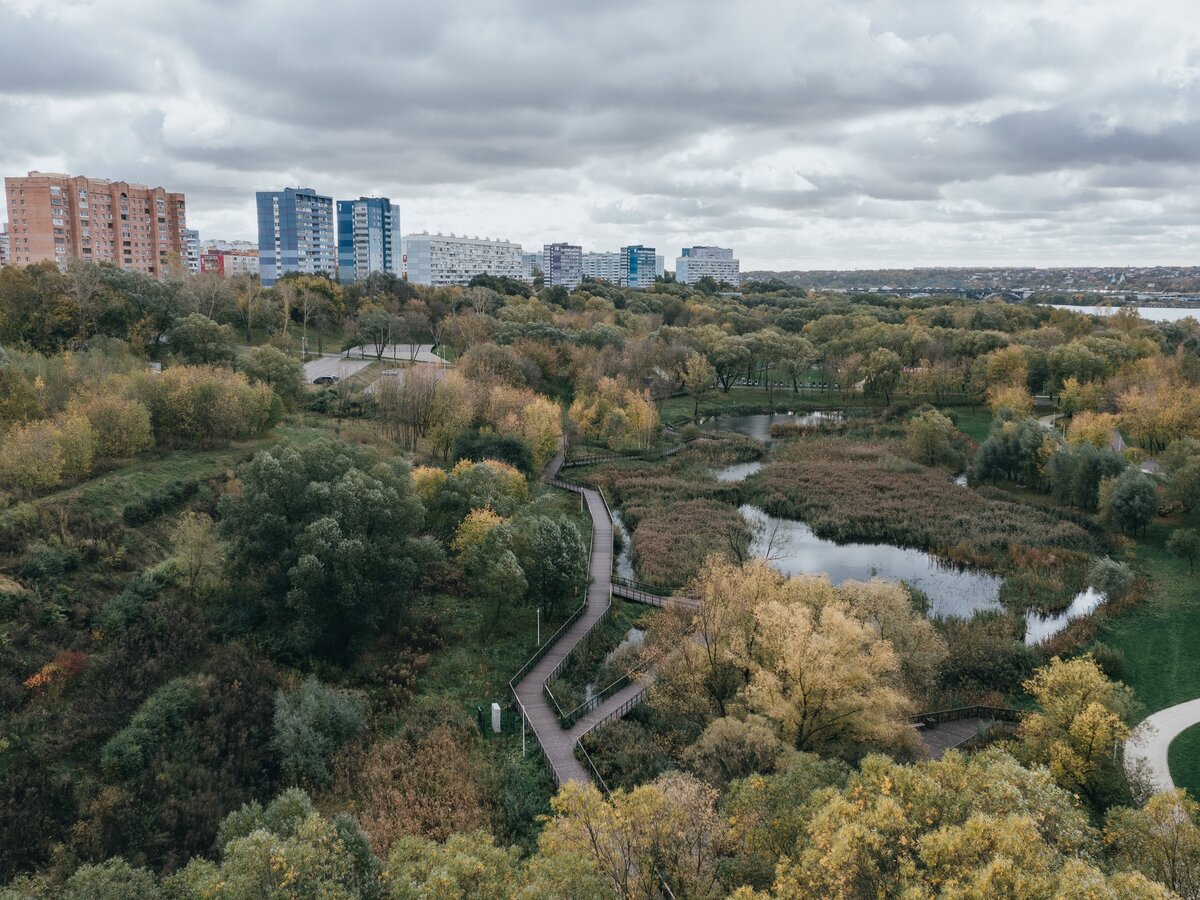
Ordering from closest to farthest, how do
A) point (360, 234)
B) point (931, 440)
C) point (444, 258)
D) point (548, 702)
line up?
point (548, 702), point (931, 440), point (360, 234), point (444, 258)

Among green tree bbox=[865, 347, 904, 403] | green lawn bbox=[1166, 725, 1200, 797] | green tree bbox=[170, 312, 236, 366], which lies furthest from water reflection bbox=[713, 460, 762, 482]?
green tree bbox=[170, 312, 236, 366]

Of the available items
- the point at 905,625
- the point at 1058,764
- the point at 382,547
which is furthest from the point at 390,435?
the point at 1058,764

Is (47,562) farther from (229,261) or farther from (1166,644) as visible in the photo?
(229,261)

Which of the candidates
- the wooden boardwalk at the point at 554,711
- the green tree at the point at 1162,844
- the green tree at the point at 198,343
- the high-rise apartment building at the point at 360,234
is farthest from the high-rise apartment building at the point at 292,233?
the green tree at the point at 1162,844

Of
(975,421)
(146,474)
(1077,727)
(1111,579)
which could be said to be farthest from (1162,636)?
(146,474)

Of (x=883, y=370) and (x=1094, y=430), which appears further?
(x=883, y=370)

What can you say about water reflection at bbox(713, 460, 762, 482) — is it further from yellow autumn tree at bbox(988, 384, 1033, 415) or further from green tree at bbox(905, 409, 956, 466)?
→ yellow autumn tree at bbox(988, 384, 1033, 415)

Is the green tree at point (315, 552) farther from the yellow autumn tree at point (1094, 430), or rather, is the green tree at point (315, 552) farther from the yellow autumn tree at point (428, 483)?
the yellow autumn tree at point (1094, 430)

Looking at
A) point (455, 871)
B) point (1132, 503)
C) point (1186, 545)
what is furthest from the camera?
point (1132, 503)
